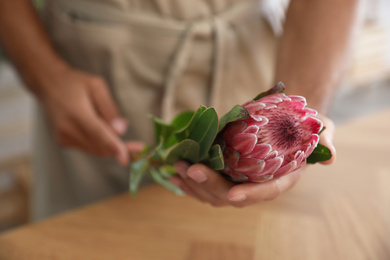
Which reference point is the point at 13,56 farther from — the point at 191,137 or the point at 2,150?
the point at 2,150

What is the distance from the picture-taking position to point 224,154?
1.25ft

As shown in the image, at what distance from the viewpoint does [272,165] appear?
350 mm

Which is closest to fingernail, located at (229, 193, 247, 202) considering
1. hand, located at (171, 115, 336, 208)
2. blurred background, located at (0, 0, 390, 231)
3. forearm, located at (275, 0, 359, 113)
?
hand, located at (171, 115, 336, 208)

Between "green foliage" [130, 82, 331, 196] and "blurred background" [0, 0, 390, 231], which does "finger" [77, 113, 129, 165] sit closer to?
"green foliage" [130, 82, 331, 196]

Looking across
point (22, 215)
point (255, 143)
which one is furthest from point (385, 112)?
point (22, 215)

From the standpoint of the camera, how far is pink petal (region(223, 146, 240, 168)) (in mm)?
364

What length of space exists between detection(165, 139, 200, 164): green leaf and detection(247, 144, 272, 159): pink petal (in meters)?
0.07

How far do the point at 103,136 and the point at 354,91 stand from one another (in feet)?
9.46

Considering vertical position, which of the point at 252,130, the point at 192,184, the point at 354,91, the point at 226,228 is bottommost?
the point at 354,91

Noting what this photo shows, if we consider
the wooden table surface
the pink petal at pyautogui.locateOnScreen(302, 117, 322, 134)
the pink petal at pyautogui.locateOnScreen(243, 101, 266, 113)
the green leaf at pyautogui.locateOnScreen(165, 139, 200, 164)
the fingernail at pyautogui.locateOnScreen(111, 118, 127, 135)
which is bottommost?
the wooden table surface

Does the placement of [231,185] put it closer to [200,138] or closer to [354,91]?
[200,138]

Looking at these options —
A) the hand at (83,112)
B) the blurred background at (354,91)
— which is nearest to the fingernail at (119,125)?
the hand at (83,112)

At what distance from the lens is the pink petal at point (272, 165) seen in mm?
345

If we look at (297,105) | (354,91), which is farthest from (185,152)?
(354,91)
